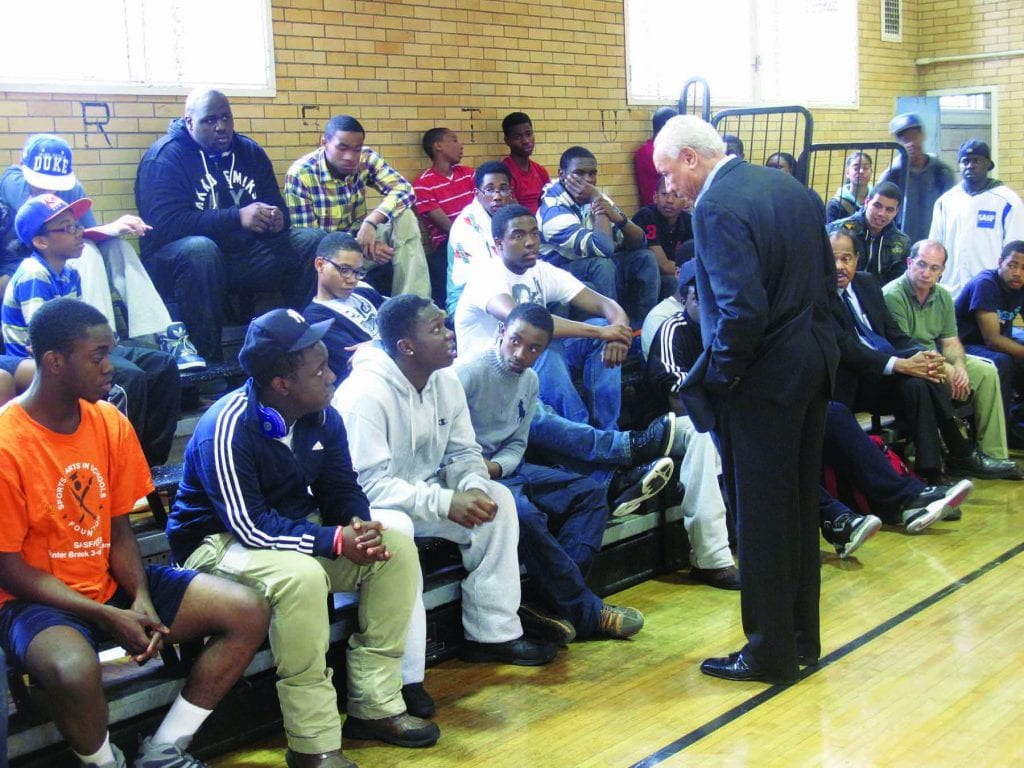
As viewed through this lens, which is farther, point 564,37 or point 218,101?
point 564,37

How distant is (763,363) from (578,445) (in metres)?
1.26

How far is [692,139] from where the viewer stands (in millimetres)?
3525

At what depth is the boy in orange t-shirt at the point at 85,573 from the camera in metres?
2.77

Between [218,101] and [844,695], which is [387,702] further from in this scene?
[218,101]

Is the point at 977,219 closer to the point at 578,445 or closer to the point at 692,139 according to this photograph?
the point at 578,445

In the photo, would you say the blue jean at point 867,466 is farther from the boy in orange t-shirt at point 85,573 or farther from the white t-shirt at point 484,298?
the boy in orange t-shirt at point 85,573

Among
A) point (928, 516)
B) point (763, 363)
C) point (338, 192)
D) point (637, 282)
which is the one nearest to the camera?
point (763, 363)

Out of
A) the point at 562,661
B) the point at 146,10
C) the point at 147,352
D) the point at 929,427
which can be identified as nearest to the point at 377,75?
the point at 146,10

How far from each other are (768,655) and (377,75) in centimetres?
422

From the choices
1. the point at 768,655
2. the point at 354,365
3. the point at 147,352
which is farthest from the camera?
the point at 147,352

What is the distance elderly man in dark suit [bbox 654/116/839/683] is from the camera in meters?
3.38

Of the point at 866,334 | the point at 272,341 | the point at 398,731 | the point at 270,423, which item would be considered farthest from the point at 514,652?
the point at 866,334

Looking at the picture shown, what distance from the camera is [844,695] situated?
3512mm

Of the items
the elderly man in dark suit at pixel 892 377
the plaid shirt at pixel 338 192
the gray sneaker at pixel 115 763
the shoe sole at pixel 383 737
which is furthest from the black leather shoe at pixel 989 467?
the gray sneaker at pixel 115 763
